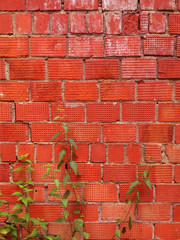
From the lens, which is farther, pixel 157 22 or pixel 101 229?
pixel 101 229

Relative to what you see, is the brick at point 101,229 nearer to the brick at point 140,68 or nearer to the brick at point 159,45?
the brick at point 140,68

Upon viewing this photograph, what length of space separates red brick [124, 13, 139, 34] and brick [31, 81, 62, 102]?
50cm

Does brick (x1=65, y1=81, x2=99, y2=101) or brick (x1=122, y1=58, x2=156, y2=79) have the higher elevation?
brick (x1=122, y1=58, x2=156, y2=79)

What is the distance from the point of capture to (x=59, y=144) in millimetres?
1336

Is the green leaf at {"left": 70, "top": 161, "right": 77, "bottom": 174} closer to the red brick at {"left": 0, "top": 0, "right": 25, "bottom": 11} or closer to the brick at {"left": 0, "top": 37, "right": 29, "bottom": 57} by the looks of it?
the brick at {"left": 0, "top": 37, "right": 29, "bottom": 57}

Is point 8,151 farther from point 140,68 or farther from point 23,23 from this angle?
point 140,68

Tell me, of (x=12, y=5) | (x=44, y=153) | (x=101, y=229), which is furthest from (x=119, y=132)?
(x=12, y=5)

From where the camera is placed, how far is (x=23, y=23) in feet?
4.17

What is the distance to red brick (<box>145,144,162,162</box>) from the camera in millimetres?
1327

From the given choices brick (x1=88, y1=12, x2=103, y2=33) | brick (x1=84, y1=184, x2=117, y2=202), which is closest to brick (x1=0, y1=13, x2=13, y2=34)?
brick (x1=88, y1=12, x2=103, y2=33)

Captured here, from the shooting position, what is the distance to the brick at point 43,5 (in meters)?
1.25

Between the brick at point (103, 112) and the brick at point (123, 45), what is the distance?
11.8 inches

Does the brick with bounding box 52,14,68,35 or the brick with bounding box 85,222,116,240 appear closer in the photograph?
the brick with bounding box 52,14,68,35

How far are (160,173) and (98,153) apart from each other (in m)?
0.39
